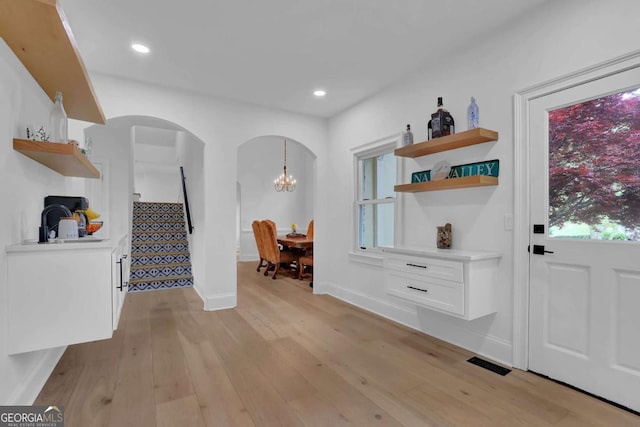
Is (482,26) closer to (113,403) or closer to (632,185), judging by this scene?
(632,185)

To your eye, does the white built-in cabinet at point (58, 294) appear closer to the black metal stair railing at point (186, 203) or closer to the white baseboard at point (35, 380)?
the white baseboard at point (35, 380)

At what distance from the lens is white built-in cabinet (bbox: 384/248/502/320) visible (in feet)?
7.89

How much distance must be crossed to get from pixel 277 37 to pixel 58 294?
2429 mm

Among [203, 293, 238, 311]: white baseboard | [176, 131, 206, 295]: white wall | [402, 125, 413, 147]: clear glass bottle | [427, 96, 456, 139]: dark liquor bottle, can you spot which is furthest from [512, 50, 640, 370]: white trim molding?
[176, 131, 206, 295]: white wall

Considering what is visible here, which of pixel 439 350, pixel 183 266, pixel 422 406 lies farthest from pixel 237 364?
pixel 183 266

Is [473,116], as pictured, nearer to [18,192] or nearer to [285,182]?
[18,192]

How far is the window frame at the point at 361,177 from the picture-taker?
354 centimetres

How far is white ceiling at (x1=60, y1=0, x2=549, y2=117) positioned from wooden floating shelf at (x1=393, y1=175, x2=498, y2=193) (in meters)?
1.21

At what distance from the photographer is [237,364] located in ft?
8.05

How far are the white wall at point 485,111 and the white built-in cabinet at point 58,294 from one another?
2.65 metres

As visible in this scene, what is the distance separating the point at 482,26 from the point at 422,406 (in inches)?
110

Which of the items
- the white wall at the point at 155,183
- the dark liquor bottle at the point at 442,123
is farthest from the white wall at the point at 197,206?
the white wall at the point at 155,183

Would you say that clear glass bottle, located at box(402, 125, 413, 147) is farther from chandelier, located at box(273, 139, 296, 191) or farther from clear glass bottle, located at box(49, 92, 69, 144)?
chandelier, located at box(273, 139, 296, 191)

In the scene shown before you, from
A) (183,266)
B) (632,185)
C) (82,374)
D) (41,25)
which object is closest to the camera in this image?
(41,25)
